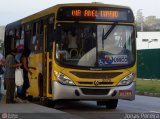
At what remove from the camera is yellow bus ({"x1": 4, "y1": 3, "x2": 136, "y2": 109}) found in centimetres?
1659

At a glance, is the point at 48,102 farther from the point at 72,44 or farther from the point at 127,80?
the point at 127,80

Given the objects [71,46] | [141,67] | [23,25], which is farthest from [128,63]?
[141,67]

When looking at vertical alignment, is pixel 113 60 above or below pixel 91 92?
above

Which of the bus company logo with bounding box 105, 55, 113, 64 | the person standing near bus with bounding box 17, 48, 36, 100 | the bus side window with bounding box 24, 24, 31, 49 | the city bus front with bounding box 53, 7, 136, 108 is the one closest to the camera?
the city bus front with bounding box 53, 7, 136, 108

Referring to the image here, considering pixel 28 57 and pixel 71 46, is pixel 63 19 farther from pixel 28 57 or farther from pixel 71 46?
pixel 28 57

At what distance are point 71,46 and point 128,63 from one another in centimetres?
190

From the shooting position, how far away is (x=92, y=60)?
16.8 metres

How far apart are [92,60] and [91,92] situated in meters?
1.00

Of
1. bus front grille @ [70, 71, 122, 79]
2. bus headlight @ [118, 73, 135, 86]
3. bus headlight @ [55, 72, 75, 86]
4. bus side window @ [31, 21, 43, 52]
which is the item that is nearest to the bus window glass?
bus front grille @ [70, 71, 122, 79]

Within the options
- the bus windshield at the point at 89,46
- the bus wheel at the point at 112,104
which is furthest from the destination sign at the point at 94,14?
the bus wheel at the point at 112,104

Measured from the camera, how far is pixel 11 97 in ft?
56.3

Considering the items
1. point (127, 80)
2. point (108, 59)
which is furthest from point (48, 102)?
point (127, 80)

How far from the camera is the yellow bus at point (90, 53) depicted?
→ 1659 cm

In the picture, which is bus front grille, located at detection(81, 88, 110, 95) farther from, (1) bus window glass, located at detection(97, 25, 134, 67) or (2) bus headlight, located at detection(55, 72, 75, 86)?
(1) bus window glass, located at detection(97, 25, 134, 67)
